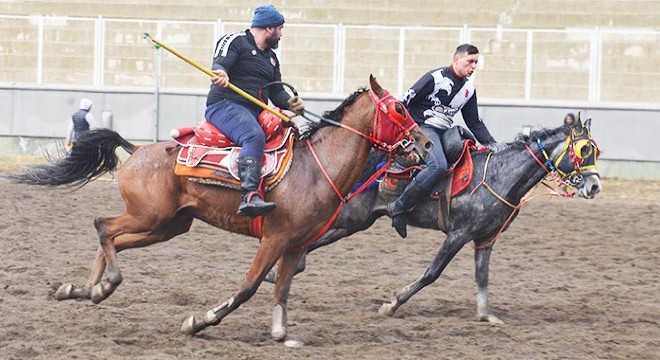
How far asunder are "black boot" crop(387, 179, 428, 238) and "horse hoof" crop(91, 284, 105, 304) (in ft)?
8.65

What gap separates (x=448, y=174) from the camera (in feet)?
29.1

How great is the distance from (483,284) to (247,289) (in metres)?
2.30

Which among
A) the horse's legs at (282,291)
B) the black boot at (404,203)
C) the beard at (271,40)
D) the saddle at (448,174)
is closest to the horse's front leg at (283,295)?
the horse's legs at (282,291)

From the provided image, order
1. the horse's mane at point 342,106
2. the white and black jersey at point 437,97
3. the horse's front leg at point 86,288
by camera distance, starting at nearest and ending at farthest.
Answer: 1. the horse's mane at point 342,106
2. the horse's front leg at point 86,288
3. the white and black jersey at point 437,97

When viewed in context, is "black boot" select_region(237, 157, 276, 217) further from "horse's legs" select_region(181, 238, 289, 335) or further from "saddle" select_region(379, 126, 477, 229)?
"saddle" select_region(379, 126, 477, 229)

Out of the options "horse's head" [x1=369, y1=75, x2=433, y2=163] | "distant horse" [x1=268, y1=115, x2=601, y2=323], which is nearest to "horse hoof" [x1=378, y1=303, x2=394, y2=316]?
"distant horse" [x1=268, y1=115, x2=601, y2=323]

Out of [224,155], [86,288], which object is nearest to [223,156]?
[224,155]

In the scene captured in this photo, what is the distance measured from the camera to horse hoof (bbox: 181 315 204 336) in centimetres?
704

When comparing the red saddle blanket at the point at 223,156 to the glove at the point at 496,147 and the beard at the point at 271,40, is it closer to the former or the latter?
the beard at the point at 271,40

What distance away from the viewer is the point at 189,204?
7.53 metres

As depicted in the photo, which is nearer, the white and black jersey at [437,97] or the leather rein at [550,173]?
the leather rein at [550,173]

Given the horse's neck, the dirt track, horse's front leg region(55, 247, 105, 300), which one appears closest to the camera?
the dirt track

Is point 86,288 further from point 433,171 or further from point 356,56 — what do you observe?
point 356,56

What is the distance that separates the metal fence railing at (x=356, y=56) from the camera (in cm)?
2155
